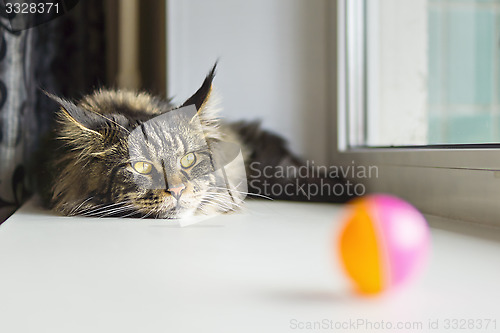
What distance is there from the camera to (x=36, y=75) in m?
2.01

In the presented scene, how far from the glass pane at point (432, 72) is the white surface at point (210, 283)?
39 cm

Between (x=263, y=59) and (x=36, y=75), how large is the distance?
119 centimetres

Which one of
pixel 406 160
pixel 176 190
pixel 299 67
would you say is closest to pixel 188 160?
pixel 176 190

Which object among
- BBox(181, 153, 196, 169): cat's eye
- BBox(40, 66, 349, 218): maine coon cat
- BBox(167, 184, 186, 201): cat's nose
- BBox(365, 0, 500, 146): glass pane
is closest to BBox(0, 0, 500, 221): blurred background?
BBox(365, 0, 500, 146): glass pane

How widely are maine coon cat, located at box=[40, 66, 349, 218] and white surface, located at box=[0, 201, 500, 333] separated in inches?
8.9

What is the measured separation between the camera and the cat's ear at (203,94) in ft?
3.45

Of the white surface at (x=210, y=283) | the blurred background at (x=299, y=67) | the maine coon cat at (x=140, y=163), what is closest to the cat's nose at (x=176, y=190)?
the maine coon cat at (x=140, y=163)

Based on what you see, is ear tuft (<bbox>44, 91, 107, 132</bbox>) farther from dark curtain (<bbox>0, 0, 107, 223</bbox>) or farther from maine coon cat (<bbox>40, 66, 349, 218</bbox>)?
dark curtain (<bbox>0, 0, 107, 223</bbox>)

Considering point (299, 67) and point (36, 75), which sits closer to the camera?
point (299, 67)

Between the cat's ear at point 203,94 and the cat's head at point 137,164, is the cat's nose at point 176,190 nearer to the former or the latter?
the cat's head at point 137,164

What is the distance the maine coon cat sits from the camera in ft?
3.41

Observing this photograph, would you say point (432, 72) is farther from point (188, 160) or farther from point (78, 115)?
point (78, 115)

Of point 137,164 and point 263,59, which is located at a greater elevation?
point 263,59

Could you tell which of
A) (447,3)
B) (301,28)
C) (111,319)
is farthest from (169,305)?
(301,28)
